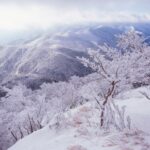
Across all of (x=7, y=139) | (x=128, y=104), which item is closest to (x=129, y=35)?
(x=128, y=104)

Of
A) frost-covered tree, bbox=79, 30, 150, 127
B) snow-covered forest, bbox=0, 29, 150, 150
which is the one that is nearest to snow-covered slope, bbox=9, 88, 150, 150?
snow-covered forest, bbox=0, 29, 150, 150

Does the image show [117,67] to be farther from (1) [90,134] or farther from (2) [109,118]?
(1) [90,134]

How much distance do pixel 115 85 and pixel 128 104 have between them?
2.29 metres

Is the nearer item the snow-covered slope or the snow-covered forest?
the snow-covered slope

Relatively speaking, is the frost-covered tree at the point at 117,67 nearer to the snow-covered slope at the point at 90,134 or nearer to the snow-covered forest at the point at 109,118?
the snow-covered forest at the point at 109,118

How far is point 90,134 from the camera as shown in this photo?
14945 millimetres

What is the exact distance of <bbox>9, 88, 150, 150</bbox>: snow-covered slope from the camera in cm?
1276

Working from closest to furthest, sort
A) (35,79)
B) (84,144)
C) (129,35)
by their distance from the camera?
(84,144) < (129,35) < (35,79)

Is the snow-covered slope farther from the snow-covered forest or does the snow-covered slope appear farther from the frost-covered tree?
the frost-covered tree

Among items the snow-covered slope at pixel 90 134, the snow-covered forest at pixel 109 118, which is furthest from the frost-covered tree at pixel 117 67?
the snow-covered slope at pixel 90 134

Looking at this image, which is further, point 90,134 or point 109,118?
point 109,118

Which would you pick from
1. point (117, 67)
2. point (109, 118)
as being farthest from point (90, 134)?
point (117, 67)

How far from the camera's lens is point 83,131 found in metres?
15.3

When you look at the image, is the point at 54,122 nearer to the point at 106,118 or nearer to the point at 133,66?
the point at 106,118
